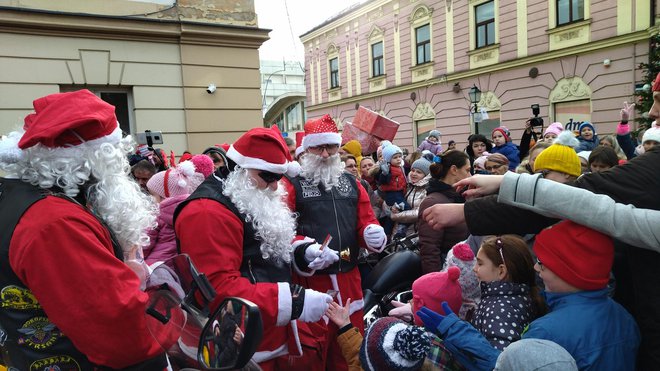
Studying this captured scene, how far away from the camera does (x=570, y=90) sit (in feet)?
48.5

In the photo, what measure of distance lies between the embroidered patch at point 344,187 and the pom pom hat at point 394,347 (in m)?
1.24

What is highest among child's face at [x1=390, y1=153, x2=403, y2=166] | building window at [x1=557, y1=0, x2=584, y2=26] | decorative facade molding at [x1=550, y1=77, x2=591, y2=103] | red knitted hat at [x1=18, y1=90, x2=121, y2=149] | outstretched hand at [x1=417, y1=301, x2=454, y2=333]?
building window at [x1=557, y1=0, x2=584, y2=26]

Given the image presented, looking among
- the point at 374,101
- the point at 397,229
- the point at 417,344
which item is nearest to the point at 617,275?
the point at 417,344

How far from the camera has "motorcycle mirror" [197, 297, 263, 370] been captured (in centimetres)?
120

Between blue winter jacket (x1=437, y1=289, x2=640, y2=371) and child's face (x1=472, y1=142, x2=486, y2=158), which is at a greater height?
child's face (x1=472, y1=142, x2=486, y2=158)

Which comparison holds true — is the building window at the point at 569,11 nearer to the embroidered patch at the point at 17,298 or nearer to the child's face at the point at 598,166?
the child's face at the point at 598,166

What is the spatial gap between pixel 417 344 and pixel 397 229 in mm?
3684

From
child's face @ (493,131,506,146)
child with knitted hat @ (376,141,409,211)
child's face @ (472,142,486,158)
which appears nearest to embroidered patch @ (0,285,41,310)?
child with knitted hat @ (376,141,409,211)

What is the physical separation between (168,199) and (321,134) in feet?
4.56

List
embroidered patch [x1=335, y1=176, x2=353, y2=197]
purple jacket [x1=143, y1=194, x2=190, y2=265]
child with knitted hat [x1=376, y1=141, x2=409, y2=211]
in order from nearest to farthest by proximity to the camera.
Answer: embroidered patch [x1=335, y1=176, x2=353, y2=197] → purple jacket [x1=143, y1=194, x2=190, y2=265] → child with knitted hat [x1=376, y1=141, x2=409, y2=211]

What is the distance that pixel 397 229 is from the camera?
5.53 meters

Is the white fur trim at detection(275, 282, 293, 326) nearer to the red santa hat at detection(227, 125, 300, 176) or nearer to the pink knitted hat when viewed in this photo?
the red santa hat at detection(227, 125, 300, 176)

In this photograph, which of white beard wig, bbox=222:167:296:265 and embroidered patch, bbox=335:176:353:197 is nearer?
white beard wig, bbox=222:167:296:265

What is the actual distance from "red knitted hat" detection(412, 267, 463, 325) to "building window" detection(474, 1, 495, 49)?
16.9 meters
